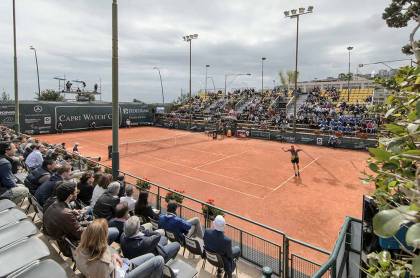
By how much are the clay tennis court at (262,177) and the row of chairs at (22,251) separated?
28.5 feet

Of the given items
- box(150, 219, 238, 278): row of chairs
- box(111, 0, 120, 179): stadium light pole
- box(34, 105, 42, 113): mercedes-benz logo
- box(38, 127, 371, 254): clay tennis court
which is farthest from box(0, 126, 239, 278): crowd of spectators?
box(34, 105, 42, 113): mercedes-benz logo

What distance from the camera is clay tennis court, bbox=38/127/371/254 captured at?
12.7m

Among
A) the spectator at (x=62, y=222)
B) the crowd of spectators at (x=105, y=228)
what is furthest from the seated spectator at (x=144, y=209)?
the spectator at (x=62, y=222)

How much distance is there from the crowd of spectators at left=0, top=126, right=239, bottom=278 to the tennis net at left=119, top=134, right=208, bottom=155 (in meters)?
18.1

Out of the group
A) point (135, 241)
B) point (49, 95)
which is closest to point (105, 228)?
point (135, 241)

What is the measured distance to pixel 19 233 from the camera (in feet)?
17.4

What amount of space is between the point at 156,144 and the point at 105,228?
27.4 metres

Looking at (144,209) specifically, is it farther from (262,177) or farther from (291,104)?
(291,104)

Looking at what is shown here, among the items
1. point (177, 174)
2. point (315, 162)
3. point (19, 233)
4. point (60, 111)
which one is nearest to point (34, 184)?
point (19, 233)

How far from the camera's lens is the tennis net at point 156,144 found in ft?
90.8

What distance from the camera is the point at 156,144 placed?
31375 mm

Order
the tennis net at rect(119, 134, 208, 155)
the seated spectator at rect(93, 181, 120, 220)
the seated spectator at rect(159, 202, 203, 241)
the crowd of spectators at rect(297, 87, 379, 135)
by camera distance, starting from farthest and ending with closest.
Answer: the crowd of spectators at rect(297, 87, 379, 135), the tennis net at rect(119, 134, 208, 155), the seated spectator at rect(159, 202, 203, 241), the seated spectator at rect(93, 181, 120, 220)

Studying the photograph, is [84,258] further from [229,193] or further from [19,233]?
[229,193]

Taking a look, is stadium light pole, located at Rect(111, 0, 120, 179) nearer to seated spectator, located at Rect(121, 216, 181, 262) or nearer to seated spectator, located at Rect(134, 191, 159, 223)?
seated spectator, located at Rect(134, 191, 159, 223)
